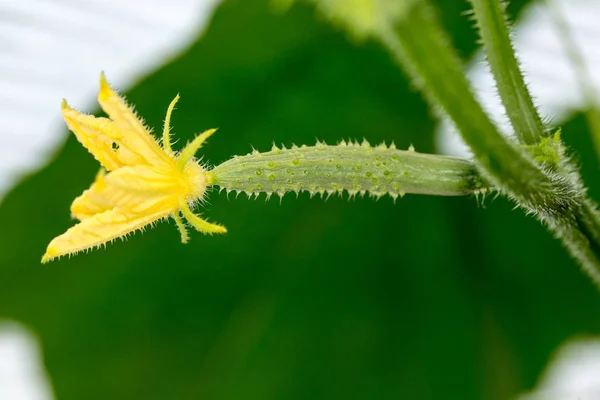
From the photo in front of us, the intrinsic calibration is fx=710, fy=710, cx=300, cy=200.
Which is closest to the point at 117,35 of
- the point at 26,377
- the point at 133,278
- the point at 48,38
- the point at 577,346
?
the point at 48,38

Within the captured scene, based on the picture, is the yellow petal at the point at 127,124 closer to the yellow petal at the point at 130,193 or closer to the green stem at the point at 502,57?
the yellow petal at the point at 130,193

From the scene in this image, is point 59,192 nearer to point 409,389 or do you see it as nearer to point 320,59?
point 320,59

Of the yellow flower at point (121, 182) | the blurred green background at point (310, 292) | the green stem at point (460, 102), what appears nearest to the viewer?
the green stem at point (460, 102)

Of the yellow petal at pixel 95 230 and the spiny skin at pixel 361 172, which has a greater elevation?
the spiny skin at pixel 361 172

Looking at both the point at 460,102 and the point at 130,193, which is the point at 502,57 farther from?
the point at 130,193

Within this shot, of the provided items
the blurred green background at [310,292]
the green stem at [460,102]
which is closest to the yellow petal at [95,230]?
the green stem at [460,102]

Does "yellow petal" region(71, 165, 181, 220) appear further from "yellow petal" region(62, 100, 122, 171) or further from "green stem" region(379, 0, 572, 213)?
"green stem" region(379, 0, 572, 213)
